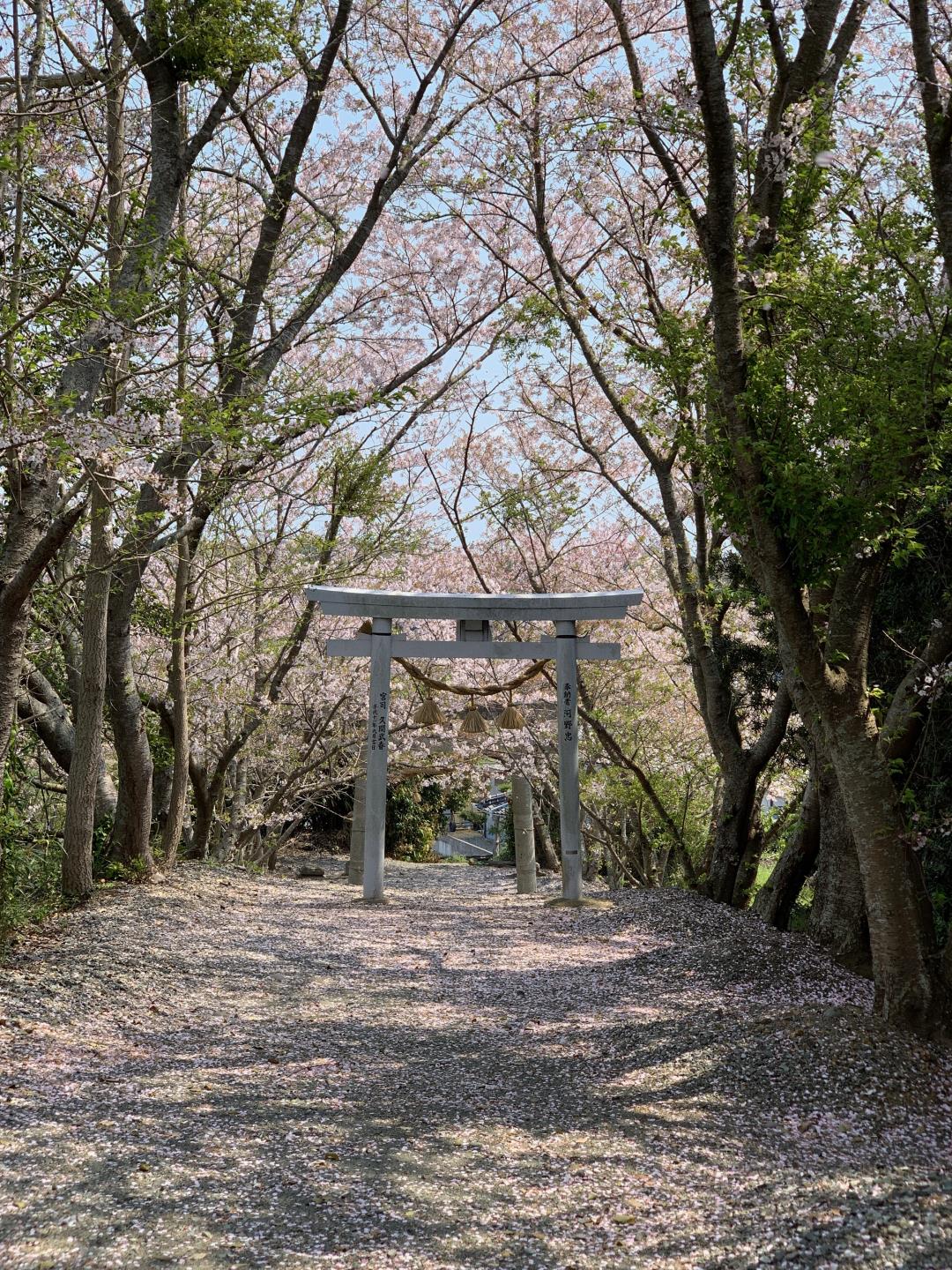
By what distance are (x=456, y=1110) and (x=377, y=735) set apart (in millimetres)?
5819

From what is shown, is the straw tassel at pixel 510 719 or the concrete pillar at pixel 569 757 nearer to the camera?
the concrete pillar at pixel 569 757

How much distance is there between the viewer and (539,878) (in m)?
16.4

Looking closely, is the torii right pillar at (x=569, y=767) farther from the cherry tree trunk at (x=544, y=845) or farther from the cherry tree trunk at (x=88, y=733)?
the cherry tree trunk at (x=544, y=845)

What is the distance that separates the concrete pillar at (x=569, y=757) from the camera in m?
9.41

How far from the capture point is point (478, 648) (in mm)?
9602

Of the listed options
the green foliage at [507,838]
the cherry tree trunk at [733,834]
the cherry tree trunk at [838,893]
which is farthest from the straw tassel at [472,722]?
the green foliage at [507,838]

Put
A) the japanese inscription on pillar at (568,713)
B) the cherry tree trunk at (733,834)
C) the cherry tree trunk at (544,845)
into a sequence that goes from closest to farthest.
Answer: the cherry tree trunk at (733,834)
the japanese inscription on pillar at (568,713)
the cherry tree trunk at (544,845)

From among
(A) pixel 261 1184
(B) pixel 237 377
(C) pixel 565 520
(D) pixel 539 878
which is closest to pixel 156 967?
(A) pixel 261 1184

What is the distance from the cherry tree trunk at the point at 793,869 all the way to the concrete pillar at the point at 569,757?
2.49 metres

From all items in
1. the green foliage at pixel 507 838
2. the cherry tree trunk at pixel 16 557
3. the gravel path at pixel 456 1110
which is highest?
the cherry tree trunk at pixel 16 557

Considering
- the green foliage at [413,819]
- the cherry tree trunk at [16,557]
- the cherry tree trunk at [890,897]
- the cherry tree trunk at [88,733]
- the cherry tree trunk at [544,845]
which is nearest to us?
the cherry tree trunk at [890,897]

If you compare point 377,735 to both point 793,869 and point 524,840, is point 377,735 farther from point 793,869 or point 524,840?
point 524,840

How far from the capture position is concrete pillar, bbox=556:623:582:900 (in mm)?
9414

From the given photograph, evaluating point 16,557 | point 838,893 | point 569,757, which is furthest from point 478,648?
point 16,557
